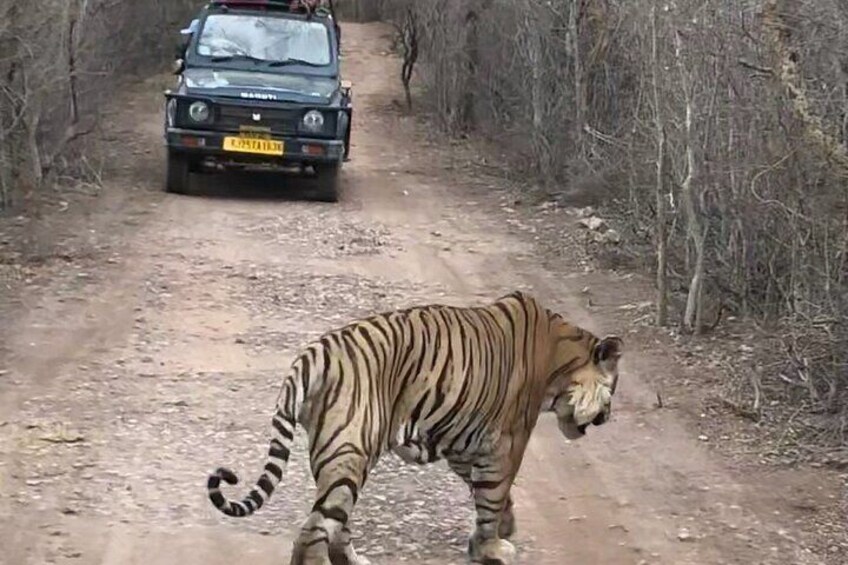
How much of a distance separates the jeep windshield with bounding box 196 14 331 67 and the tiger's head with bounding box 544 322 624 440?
1063cm

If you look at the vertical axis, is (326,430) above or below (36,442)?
above

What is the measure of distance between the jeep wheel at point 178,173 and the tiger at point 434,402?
1009cm

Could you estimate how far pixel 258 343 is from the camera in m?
9.59

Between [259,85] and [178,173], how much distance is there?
4.25 feet

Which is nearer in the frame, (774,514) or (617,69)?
(774,514)

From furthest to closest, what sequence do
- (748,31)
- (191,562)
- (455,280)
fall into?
(455,280)
(748,31)
(191,562)

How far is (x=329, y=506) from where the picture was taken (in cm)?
520

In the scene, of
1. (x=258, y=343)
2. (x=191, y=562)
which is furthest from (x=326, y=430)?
(x=258, y=343)

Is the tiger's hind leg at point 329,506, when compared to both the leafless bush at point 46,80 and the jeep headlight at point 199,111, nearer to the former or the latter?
the leafless bush at point 46,80

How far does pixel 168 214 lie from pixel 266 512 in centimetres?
820

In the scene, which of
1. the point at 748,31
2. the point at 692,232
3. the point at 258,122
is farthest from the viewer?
the point at 258,122

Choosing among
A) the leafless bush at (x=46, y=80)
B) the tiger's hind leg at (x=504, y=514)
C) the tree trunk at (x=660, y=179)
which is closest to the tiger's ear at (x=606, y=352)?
the tiger's hind leg at (x=504, y=514)

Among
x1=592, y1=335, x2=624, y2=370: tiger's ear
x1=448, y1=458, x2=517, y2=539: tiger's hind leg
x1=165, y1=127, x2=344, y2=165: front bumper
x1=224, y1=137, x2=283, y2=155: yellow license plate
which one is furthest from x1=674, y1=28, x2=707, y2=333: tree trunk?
x1=224, y1=137, x2=283, y2=155: yellow license plate

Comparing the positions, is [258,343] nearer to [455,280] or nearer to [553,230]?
[455,280]
